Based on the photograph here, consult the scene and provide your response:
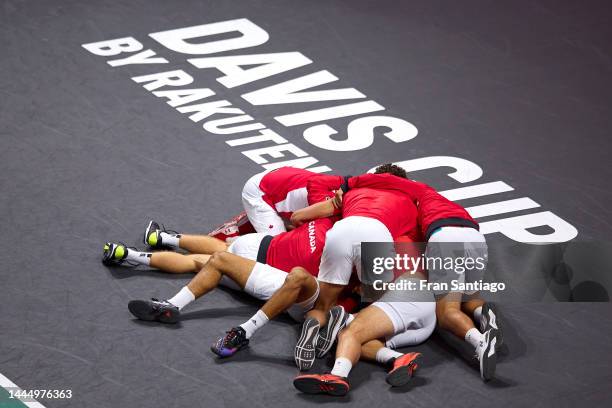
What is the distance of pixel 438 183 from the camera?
9.08 m

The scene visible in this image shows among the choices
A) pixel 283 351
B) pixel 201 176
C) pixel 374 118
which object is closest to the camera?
pixel 283 351

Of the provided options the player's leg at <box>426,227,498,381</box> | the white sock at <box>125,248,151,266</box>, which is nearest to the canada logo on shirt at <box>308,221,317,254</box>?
the player's leg at <box>426,227,498,381</box>

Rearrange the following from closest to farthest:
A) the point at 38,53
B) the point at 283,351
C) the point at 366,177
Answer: the point at 283,351
the point at 366,177
the point at 38,53

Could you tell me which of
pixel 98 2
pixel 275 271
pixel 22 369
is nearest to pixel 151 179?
pixel 275 271

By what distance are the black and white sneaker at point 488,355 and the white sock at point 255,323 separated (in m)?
1.32

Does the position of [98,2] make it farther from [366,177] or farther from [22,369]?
[22,369]

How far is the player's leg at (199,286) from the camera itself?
7.00 meters

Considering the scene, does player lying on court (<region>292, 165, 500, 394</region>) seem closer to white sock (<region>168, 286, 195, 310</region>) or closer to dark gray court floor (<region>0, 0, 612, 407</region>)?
dark gray court floor (<region>0, 0, 612, 407</region>)

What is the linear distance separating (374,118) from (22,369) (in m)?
4.55

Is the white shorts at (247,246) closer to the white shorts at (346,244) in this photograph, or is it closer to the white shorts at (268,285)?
the white shorts at (268,285)

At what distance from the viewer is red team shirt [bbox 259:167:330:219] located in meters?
7.79

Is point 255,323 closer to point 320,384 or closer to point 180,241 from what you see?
point 320,384

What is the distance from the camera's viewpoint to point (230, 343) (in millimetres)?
6730

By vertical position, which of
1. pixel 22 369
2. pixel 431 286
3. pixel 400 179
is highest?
pixel 400 179
